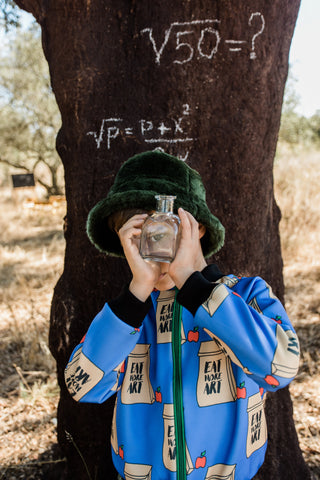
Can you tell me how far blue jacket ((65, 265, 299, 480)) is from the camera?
119 cm

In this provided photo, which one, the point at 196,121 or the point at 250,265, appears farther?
the point at 250,265

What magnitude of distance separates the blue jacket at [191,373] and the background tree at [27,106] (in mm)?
15169

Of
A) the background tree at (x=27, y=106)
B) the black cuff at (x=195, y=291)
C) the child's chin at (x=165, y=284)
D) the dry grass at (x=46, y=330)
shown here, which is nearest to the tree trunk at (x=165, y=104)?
the child's chin at (x=165, y=284)

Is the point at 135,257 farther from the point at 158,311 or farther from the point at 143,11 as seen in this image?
the point at 143,11

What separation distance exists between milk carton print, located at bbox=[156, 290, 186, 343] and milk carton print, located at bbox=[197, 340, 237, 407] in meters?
0.09

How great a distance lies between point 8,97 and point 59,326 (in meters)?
16.4

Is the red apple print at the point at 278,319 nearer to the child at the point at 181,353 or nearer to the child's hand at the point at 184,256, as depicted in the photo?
the child at the point at 181,353

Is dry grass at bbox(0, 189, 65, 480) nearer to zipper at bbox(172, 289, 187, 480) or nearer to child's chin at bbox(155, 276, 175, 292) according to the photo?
zipper at bbox(172, 289, 187, 480)

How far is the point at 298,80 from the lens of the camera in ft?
50.9

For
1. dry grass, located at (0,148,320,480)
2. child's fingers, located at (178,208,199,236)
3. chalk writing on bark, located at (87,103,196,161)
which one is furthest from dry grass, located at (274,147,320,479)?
chalk writing on bark, located at (87,103,196,161)

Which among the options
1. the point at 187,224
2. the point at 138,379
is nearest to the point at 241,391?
the point at 138,379

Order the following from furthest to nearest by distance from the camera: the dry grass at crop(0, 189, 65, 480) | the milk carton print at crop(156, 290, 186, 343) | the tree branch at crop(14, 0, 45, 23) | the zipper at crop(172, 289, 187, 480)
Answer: the dry grass at crop(0, 189, 65, 480), the tree branch at crop(14, 0, 45, 23), the milk carton print at crop(156, 290, 186, 343), the zipper at crop(172, 289, 187, 480)

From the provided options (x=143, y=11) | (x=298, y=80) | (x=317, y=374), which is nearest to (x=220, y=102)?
(x=143, y=11)

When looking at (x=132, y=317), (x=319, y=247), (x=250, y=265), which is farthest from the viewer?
(x=319, y=247)
